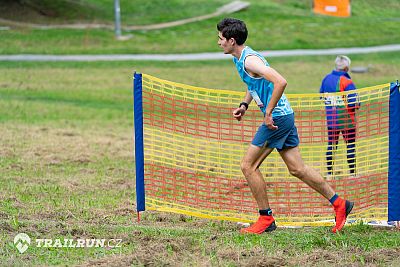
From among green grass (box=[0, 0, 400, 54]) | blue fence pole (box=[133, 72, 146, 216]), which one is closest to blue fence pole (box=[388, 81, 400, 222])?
blue fence pole (box=[133, 72, 146, 216])

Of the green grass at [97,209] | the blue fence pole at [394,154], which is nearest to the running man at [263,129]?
the green grass at [97,209]

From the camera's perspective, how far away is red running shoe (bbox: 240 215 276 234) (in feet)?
25.6

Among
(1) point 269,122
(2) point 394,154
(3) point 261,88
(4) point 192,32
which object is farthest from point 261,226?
(4) point 192,32

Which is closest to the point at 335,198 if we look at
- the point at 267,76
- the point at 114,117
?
the point at 267,76

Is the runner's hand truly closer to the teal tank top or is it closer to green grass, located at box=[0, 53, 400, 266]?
the teal tank top

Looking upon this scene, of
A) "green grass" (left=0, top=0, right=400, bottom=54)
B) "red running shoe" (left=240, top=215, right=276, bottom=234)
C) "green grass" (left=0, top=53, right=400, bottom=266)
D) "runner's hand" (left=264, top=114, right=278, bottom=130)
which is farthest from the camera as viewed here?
"green grass" (left=0, top=0, right=400, bottom=54)

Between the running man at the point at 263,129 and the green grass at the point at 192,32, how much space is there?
22.1 m

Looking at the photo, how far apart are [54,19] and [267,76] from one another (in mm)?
29995

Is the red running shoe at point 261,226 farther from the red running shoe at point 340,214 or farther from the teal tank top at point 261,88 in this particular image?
the teal tank top at point 261,88

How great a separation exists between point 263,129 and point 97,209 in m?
2.27

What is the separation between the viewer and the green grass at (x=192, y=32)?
3094cm

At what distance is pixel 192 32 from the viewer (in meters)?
34.4

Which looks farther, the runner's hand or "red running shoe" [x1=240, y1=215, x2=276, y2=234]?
"red running shoe" [x1=240, y1=215, x2=276, y2=234]

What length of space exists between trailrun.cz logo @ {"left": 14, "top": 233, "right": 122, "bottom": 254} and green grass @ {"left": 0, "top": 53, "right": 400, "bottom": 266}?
8 centimetres
